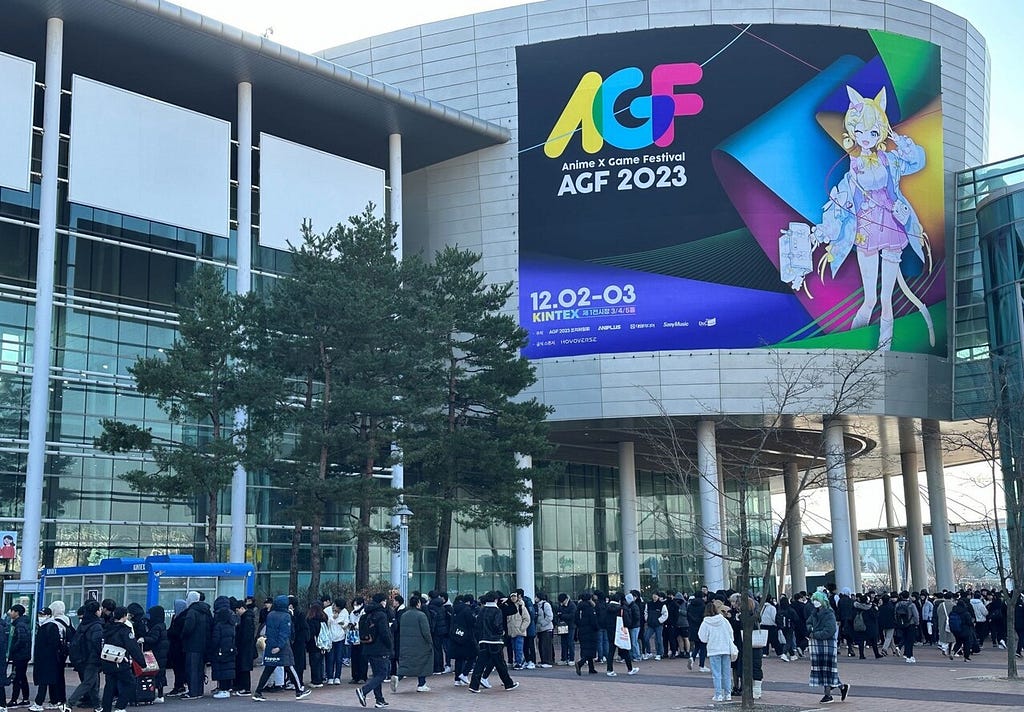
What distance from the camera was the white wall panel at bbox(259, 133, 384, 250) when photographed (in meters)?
36.8

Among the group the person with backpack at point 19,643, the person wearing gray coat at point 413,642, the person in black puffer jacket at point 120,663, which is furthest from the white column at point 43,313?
the person wearing gray coat at point 413,642

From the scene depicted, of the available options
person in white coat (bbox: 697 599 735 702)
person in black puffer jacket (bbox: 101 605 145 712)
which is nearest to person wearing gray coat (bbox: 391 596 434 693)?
person in black puffer jacket (bbox: 101 605 145 712)

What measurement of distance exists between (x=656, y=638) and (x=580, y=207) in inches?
688

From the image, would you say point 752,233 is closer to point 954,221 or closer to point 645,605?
point 954,221

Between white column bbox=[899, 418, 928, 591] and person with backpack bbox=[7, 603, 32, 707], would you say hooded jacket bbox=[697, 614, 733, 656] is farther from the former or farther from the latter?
white column bbox=[899, 418, 928, 591]

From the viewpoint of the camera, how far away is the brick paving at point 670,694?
16531mm

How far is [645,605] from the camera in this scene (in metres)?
27.8

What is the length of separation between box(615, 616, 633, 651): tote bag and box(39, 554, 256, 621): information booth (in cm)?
794

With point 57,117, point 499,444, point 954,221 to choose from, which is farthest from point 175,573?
point 954,221

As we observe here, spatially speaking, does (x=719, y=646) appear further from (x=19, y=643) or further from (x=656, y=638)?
(x=656, y=638)

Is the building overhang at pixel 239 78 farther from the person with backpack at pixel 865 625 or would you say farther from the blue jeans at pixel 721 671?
the blue jeans at pixel 721 671

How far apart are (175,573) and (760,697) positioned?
11.9 metres

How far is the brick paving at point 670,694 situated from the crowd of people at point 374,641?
1.27 ft

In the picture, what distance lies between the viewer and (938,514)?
4600 cm
